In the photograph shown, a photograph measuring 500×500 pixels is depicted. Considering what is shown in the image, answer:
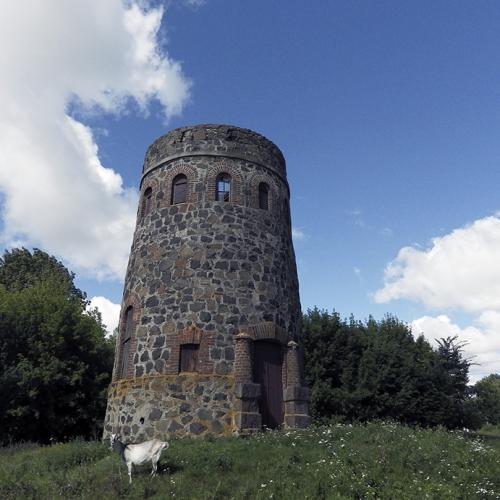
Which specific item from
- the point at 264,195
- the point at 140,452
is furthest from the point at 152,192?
the point at 140,452

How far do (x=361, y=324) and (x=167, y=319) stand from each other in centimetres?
2355

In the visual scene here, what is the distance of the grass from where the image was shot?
8727 millimetres

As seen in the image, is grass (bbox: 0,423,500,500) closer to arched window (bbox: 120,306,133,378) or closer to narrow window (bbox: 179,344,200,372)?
narrow window (bbox: 179,344,200,372)

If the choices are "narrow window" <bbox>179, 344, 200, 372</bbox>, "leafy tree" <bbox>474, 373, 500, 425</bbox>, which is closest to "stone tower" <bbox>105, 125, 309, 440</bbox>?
"narrow window" <bbox>179, 344, 200, 372</bbox>

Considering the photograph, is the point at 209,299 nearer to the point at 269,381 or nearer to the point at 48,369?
the point at 269,381

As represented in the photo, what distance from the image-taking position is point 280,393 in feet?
48.9

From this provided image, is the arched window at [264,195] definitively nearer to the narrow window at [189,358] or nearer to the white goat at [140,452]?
the narrow window at [189,358]

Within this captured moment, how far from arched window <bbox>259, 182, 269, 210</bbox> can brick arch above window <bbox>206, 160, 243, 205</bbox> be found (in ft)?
3.20

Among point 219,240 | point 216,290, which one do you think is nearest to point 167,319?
point 216,290

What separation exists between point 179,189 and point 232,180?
1.96 meters

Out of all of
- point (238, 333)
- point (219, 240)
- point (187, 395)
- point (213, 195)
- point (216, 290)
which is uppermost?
point (213, 195)

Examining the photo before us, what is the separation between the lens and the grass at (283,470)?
873 centimetres

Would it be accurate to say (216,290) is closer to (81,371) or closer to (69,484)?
(69,484)

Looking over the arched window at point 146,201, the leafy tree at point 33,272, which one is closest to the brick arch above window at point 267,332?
the arched window at point 146,201
